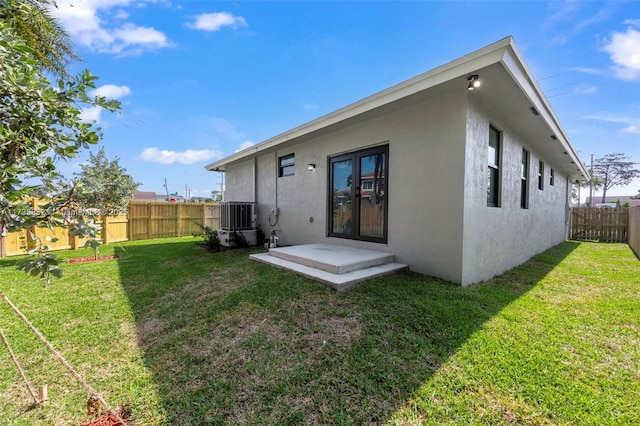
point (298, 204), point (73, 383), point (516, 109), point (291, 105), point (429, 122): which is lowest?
point (73, 383)

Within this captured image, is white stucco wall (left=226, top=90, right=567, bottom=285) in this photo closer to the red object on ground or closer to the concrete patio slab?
the concrete patio slab

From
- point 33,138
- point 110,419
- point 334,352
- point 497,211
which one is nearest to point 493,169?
point 497,211

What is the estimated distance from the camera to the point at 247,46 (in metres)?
7.78

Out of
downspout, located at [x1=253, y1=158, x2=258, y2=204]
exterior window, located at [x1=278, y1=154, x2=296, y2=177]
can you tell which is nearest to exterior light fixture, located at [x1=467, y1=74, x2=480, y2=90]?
exterior window, located at [x1=278, y1=154, x2=296, y2=177]

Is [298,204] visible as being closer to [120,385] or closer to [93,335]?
[93,335]

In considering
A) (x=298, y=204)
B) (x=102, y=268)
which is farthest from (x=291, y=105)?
(x=102, y=268)

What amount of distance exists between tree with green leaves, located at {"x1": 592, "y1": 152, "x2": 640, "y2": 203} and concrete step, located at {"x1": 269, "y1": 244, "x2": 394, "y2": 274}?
4263cm

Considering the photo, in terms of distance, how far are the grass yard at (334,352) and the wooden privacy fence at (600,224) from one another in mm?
10622

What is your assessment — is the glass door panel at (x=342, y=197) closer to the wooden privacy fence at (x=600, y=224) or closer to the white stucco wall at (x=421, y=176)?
the white stucco wall at (x=421, y=176)

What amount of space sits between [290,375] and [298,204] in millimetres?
5304

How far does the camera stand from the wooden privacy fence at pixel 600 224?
1144 centimetres

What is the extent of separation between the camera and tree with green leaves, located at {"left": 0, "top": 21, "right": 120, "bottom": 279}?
1152 millimetres

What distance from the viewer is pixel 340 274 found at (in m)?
4.14

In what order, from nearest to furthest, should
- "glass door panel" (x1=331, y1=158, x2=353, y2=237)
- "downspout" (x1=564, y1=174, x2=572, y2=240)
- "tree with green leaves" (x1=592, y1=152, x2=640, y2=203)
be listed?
"glass door panel" (x1=331, y1=158, x2=353, y2=237) → "downspout" (x1=564, y1=174, x2=572, y2=240) → "tree with green leaves" (x1=592, y1=152, x2=640, y2=203)
